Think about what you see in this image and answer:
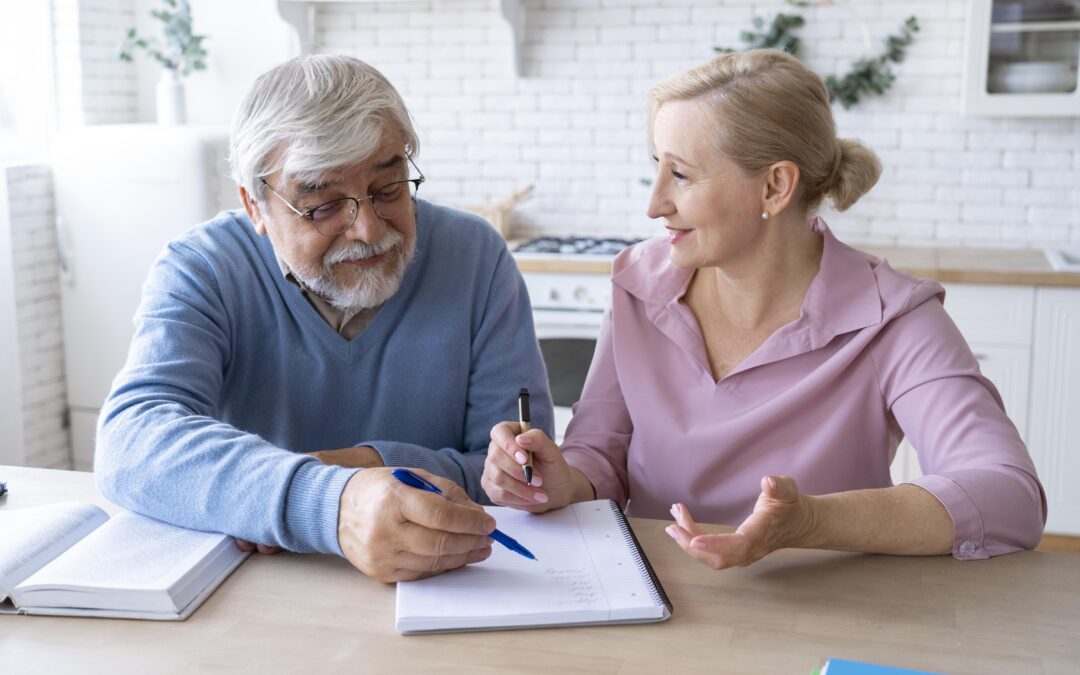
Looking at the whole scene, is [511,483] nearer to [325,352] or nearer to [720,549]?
[720,549]

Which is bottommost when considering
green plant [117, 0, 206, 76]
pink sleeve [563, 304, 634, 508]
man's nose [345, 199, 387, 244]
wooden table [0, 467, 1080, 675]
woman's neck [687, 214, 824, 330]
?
wooden table [0, 467, 1080, 675]

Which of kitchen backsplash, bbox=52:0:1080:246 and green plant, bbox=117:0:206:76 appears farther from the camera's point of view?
green plant, bbox=117:0:206:76

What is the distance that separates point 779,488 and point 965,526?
289 millimetres

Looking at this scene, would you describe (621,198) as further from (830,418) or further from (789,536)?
(789,536)

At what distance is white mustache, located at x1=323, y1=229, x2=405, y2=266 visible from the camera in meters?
1.78

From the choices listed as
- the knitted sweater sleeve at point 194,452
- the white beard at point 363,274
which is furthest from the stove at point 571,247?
the knitted sweater sleeve at point 194,452

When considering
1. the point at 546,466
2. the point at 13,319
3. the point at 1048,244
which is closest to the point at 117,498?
the point at 546,466

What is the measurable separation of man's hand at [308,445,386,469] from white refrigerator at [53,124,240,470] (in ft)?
8.21

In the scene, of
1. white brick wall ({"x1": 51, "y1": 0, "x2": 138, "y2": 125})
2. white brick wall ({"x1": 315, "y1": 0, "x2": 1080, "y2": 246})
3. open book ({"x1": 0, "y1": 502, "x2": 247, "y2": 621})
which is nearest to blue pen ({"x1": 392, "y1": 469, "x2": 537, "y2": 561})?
open book ({"x1": 0, "y1": 502, "x2": 247, "y2": 621})

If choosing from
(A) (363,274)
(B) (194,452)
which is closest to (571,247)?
(A) (363,274)

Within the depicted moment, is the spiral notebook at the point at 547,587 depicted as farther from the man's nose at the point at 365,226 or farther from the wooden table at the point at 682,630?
the man's nose at the point at 365,226

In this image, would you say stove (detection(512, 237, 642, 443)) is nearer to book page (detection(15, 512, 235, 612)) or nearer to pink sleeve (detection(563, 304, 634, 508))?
pink sleeve (detection(563, 304, 634, 508))

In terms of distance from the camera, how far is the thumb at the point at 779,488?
1351 millimetres

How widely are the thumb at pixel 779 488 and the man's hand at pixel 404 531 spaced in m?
0.35
